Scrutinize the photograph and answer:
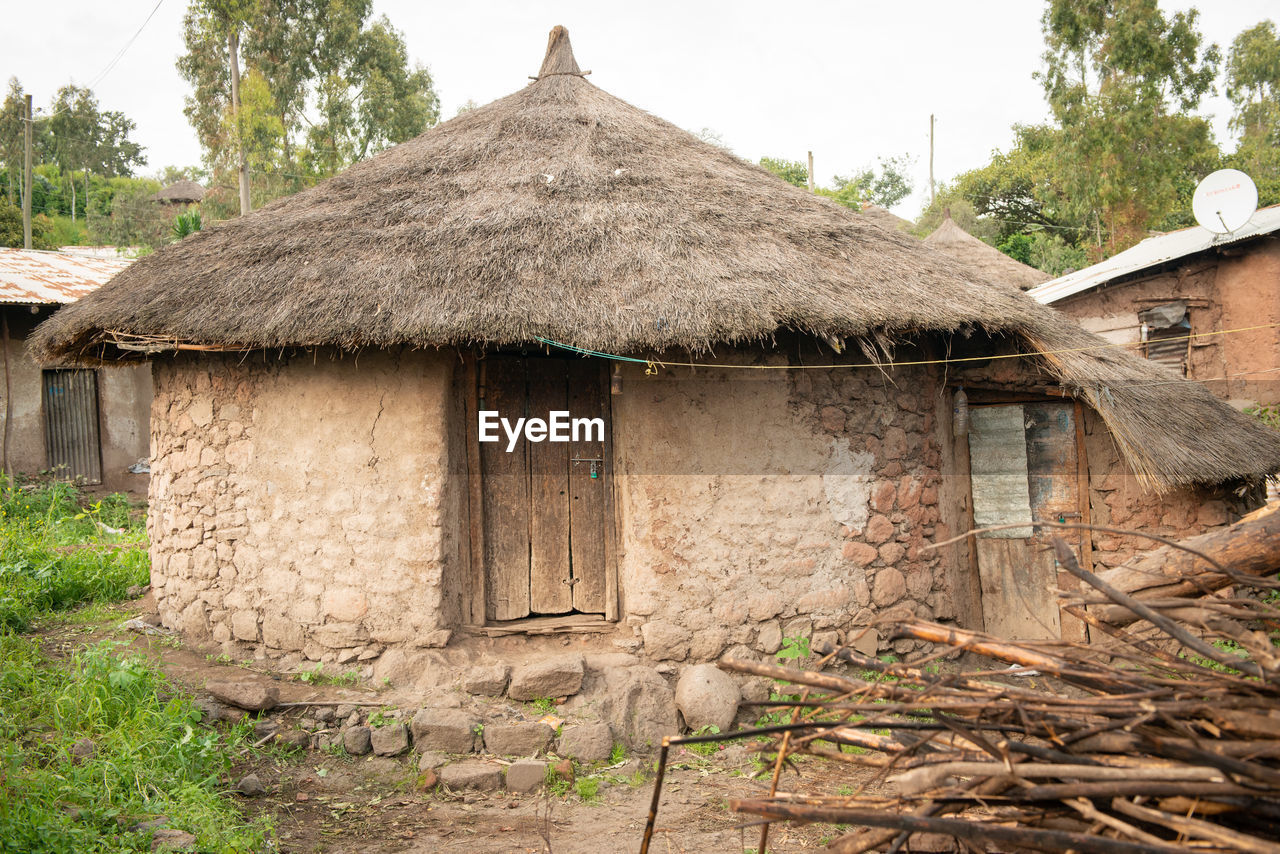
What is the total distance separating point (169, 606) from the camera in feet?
18.7

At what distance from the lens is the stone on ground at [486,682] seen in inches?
197

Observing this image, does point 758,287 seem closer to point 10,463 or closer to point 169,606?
point 169,606

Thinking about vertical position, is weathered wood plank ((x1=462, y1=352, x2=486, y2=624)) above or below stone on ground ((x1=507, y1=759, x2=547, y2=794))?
above

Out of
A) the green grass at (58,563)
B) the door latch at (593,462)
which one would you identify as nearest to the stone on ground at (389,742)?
the door latch at (593,462)

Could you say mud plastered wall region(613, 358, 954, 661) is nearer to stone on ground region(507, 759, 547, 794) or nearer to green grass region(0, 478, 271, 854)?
stone on ground region(507, 759, 547, 794)

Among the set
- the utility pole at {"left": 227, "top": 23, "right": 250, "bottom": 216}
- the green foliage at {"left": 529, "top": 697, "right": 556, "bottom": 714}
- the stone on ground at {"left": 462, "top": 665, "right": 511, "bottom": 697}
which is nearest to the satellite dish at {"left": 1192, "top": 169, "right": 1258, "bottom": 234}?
the green foliage at {"left": 529, "top": 697, "right": 556, "bottom": 714}

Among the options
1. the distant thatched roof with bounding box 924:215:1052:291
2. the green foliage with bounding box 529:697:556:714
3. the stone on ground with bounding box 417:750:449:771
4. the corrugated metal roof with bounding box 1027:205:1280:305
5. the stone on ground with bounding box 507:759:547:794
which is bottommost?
the stone on ground with bounding box 507:759:547:794

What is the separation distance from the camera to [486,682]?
5.00 meters

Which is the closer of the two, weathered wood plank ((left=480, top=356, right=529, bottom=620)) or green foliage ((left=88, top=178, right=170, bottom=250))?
weathered wood plank ((left=480, top=356, right=529, bottom=620))

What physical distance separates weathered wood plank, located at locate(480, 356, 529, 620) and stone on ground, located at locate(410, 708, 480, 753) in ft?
2.96

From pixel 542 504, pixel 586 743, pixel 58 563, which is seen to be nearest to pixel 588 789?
pixel 586 743

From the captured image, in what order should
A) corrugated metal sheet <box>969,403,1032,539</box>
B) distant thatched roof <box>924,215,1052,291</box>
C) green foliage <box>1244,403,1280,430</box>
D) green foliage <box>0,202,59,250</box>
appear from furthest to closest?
green foliage <box>0,202,59,250</box> < distant thatched roof <box>924,215,1052,291</box> < green foliage <box>1244,403,1280,430</box> < corrugated metal sheet <box>969,403,1032,539</box>

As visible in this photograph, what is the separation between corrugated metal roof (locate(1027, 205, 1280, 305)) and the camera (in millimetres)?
8953

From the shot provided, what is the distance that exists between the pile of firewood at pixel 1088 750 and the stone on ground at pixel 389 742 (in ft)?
10.6
